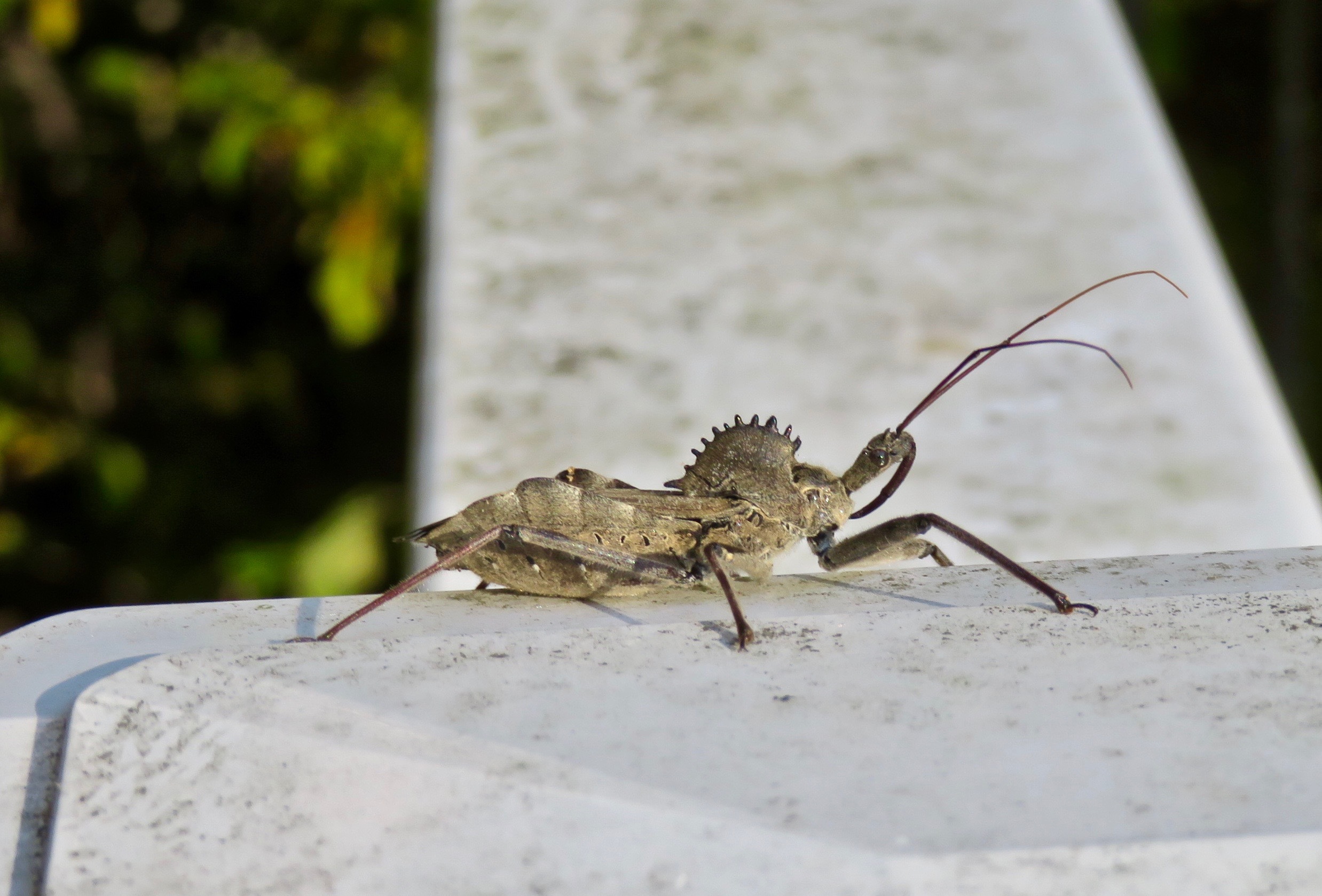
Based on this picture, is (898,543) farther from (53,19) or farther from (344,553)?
(53,19)

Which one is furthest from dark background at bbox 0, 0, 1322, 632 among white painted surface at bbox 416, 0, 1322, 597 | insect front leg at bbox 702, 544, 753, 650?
insect front leg at bbox 702, 544, 753, 650

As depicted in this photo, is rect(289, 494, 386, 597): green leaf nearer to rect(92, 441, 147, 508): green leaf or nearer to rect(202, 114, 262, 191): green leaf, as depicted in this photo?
rect(92, 441, 147, 508): green leaf

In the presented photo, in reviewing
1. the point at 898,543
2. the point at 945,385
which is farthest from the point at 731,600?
the point at 945,385

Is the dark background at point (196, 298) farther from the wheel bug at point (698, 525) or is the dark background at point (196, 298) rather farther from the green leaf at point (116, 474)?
the wheel bug at point (698, 525)

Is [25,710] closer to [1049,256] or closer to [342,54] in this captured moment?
[1049,256]

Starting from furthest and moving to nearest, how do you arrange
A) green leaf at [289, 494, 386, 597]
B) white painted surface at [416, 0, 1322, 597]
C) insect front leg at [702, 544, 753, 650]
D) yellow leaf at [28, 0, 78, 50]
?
yellow leaf at [28, 0, 78, 50] → green leaf at [289, 494, 386, 597] → white painted surface at [416, 0, 1322, 597] → insect front leg at [702, 544, 753, 650]
